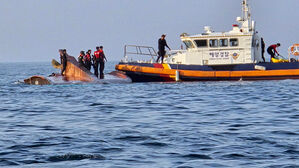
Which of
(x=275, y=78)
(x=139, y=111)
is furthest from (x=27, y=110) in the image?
(x=275, y=78)

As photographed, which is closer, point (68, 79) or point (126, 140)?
point (126, 140)

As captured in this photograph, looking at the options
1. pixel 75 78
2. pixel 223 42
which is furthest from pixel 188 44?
pixel 75 78

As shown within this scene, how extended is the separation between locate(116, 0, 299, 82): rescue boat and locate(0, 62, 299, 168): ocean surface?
5291 millimetres

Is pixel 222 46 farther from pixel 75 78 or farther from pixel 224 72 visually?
pixel 75 78

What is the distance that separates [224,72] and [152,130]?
17.9 m

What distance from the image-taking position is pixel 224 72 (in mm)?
30781

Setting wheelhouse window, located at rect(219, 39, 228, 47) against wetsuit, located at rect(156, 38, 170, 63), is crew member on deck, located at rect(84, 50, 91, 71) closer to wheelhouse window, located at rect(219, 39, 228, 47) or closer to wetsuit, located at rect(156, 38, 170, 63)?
wetsuit, located at rect(156, 38, 170, 63)

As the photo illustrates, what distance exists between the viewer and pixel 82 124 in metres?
14.9

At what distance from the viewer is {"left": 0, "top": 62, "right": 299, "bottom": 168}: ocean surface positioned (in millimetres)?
10086

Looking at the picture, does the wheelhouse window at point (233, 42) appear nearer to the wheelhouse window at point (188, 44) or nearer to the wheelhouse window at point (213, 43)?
the wheelhouse window at point (213, 43)

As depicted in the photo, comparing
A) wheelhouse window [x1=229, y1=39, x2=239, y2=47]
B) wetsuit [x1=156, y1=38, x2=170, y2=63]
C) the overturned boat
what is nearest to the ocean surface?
wheelhouse window [x1=229, y1=39, x2=239, y2=47]

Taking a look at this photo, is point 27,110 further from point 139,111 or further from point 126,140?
point 126,140

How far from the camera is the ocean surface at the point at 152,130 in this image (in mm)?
10086

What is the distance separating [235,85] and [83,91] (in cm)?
811
